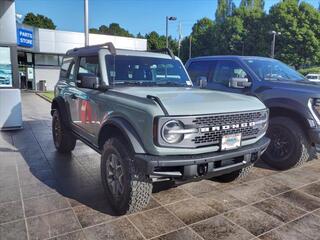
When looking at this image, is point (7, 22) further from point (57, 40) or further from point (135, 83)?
point (57, 40)

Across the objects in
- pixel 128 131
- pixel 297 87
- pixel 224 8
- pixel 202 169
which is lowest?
pixel 202 169

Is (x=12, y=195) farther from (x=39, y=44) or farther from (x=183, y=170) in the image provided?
(x=39, y=44)

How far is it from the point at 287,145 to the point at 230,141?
229 cm

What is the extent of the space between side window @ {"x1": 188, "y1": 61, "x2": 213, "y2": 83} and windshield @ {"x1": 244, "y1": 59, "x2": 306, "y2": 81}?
3.14ft

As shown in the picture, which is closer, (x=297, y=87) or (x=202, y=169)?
(x=202, y=169)

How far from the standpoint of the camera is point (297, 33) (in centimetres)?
3447

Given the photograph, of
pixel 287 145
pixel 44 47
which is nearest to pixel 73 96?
pixel 287 145

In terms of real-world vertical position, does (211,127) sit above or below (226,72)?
below

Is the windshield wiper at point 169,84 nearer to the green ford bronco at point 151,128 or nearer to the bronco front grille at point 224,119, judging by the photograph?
the green ford bronco at point 151,128

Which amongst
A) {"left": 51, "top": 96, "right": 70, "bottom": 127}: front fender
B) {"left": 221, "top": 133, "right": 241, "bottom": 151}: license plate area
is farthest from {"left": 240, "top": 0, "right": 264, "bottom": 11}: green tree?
{"left": 221, "top": 133, "right": 241, "bottom": 151}: license plate area

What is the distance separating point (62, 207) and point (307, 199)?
320 cm

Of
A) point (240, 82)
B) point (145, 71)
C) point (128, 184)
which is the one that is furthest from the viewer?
point (240, 82)

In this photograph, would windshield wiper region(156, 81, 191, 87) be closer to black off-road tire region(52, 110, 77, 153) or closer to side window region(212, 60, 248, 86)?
side window region(212, 60, 248, 86)

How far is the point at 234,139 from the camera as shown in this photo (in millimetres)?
3285
